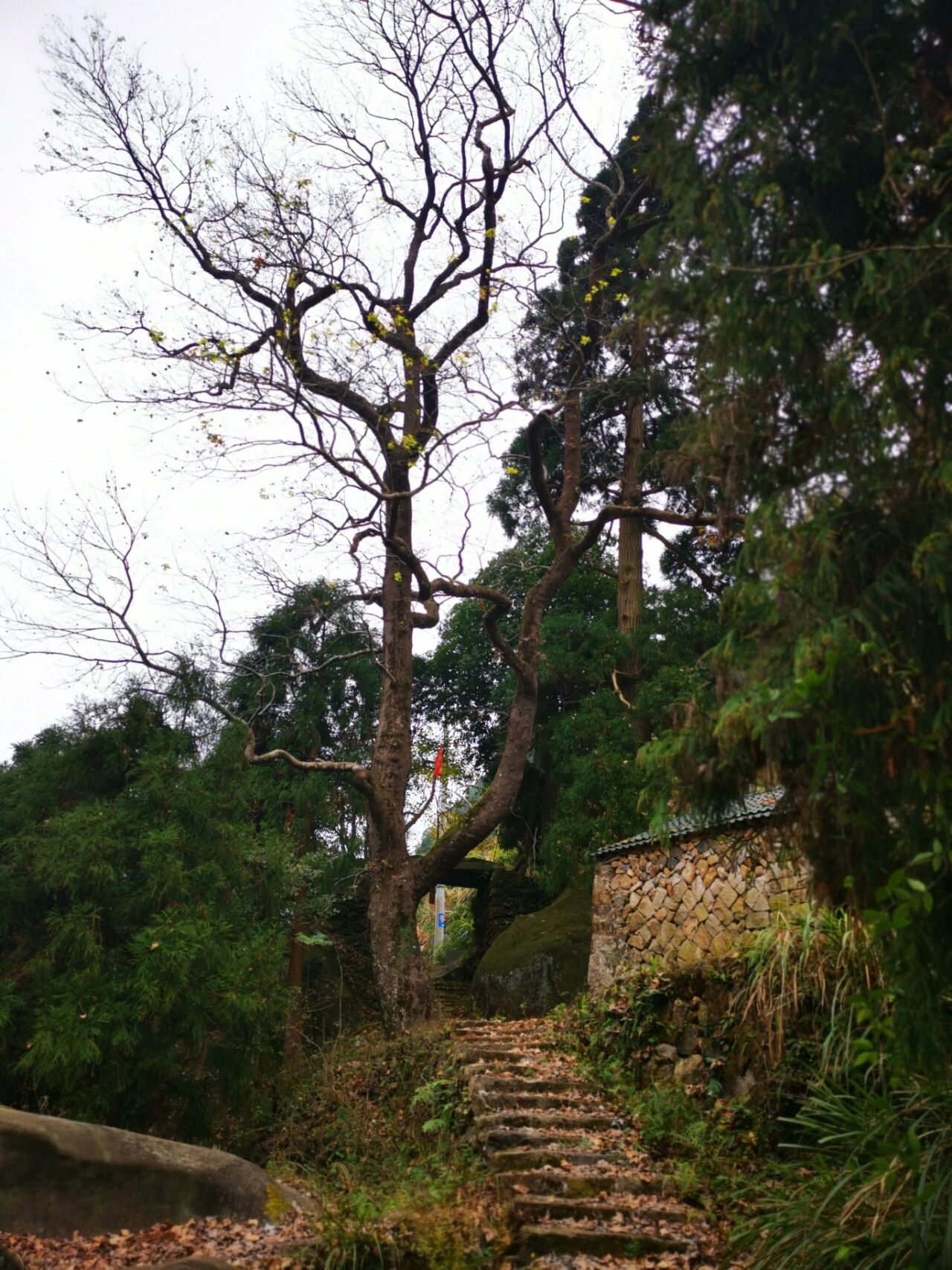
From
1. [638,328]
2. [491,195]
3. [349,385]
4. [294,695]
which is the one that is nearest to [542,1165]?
[638,328]

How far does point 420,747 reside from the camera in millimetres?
18406

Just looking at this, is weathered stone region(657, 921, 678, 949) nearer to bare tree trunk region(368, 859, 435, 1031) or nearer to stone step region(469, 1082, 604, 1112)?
stone step region(469, 1082, 604, 1112)

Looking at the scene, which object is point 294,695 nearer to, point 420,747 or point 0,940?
point 420,747

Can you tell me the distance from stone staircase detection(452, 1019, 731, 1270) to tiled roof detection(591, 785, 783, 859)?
2091mm

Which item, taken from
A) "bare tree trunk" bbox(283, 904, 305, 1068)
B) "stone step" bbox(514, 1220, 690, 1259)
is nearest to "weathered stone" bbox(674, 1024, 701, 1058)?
"stone step" bbox(514, 1220, 690, 1259)

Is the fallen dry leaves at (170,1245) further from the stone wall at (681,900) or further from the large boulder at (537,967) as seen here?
the large boulder at (537,967)

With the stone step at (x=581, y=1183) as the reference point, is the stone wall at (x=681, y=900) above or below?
above

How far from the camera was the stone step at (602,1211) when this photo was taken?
604 cm

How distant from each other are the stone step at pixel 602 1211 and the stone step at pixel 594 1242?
0.21 metres

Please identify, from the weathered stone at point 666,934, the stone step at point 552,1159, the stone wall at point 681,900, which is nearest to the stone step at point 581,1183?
the stone step at point 552,1159

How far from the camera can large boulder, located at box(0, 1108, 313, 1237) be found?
6.10 meters

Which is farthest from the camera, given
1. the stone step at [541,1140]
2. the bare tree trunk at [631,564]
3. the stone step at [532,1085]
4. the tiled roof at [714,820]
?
the bare tree trunk at [631,564]

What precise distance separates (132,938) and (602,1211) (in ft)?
14.3

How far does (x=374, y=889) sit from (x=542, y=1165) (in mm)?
4411
